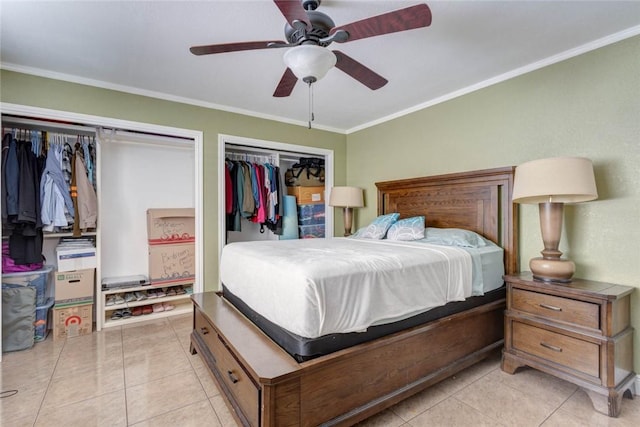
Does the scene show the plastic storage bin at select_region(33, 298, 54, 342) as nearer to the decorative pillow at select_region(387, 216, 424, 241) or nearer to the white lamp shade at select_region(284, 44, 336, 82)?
the white lamp shade at select_region(284, 44, 336, 82)

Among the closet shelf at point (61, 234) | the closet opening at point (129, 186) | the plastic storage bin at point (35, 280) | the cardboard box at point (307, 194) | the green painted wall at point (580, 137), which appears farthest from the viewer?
the cardboard box at point (307, 194)

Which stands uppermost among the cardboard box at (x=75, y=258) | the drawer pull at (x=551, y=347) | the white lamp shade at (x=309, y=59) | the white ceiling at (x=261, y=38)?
Answer: the white ceiling at (x=261, y=38)

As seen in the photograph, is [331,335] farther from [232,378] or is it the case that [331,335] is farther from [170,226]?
[170,226]

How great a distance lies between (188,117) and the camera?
3.15 metres

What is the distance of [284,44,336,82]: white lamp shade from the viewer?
1.41 m

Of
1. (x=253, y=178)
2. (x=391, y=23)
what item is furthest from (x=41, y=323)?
(x=391, y=23)

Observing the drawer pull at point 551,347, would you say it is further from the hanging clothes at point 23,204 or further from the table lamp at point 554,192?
the hanging clothes at point 23,204

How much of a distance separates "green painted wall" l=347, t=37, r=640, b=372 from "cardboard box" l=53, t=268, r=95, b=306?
3.77 m

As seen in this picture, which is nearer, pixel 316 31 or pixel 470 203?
pixel 316 31

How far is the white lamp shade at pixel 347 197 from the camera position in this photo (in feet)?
12.6

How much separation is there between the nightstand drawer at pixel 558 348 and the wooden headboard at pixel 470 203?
56 centimetres

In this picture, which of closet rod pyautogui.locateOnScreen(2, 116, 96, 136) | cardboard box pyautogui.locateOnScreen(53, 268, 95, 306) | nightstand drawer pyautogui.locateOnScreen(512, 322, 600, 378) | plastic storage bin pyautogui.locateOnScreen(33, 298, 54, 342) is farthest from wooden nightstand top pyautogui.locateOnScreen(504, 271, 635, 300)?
closet rod pyautogui.locateOnScreen(2, 116, 96, 136)

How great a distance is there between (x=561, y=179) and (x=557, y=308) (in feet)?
2.73

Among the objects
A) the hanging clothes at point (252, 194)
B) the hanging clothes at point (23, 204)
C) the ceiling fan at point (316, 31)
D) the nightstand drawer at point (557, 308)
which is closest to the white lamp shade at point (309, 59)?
the ceiling fan at point (316, 31)
